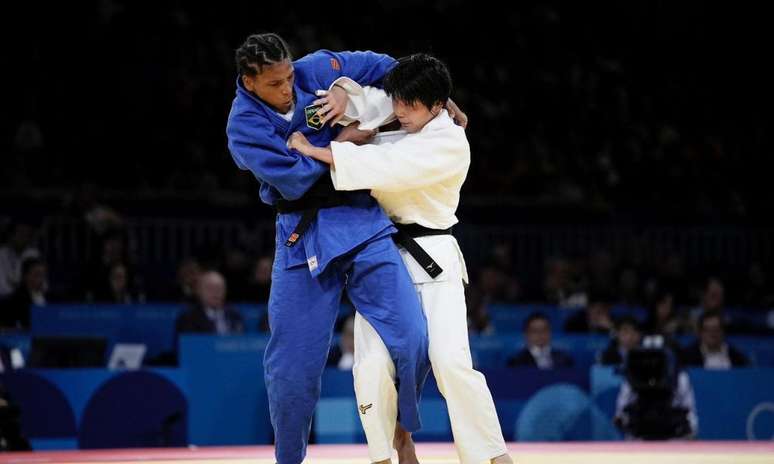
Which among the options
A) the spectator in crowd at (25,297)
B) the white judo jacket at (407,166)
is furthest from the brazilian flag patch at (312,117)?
the spectator in crowd at (25,297)

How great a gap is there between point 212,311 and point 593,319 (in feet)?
9.90

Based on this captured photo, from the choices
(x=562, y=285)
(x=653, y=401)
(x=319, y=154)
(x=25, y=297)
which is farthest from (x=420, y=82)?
(x=562, y=285)

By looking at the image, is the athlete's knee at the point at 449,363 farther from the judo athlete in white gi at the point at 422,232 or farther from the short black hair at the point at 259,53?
the short black hair at the point at 259,53

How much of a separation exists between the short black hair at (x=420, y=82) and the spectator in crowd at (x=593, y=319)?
539 centimetres

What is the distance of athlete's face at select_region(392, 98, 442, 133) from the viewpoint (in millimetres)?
4055

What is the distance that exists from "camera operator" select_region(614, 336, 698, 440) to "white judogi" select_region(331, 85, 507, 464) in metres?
3.29

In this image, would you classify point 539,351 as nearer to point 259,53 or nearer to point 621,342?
point 621,342

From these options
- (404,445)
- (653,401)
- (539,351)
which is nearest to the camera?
(404,445)

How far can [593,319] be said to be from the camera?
9.25 metres

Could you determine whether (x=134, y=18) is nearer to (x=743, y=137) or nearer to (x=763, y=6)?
(x=743, y=137)

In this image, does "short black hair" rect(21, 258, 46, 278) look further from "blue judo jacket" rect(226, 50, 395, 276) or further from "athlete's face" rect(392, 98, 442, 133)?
"athlete's face" rect(392, 98, 442, 133)

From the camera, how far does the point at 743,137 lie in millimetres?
14008

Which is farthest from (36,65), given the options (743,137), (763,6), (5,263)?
(763,6)

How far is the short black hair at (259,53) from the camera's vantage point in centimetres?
386
